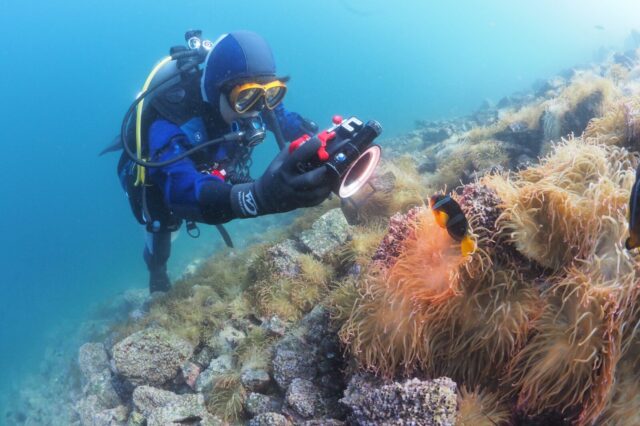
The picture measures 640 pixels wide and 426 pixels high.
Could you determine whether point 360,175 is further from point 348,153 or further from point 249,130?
point 249,130

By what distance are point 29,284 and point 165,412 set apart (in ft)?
144

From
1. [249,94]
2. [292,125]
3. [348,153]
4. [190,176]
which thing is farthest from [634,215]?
[292,125]

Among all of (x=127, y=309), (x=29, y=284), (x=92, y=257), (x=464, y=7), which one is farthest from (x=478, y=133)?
(x=464, y=7)

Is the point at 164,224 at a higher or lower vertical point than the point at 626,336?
lower

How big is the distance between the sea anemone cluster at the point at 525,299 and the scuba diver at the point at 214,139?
81cm

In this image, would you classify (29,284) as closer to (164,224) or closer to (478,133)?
(164,224)

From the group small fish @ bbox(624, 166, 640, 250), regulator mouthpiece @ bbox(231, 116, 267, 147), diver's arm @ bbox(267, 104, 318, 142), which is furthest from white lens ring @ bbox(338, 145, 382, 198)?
diver's arm @ bbox(267, 104, 318, 142)

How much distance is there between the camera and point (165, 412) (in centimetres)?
324

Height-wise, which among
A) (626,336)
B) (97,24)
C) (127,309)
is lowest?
(127,309)

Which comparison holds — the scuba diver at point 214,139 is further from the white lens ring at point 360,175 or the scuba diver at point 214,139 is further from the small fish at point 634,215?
the small fish at point 634,215

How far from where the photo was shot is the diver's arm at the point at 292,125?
5766 mm

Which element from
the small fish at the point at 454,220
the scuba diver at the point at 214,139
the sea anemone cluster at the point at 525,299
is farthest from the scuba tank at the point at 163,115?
the small fish at the point at 454,220

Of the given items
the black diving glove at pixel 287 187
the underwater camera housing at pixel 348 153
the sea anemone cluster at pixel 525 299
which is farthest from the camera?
the black diving glove at pixel 287 187

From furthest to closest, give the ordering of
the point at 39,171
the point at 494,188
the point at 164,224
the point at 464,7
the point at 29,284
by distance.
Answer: the point at 464,7, the point at 39,171, the point at 29,284, the point at 164,224, the point at 494,188
